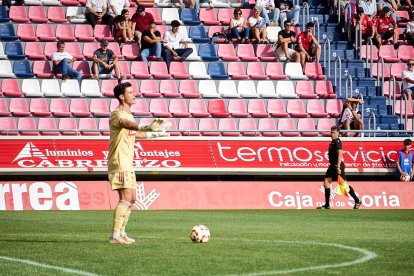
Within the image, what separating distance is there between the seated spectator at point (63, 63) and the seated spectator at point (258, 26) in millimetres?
6344

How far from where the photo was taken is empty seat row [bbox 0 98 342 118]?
97.6 feet

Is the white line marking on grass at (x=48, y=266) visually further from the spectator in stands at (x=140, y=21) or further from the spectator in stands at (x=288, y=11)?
the spectator in stands at (x=288, y=11)

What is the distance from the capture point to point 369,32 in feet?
115

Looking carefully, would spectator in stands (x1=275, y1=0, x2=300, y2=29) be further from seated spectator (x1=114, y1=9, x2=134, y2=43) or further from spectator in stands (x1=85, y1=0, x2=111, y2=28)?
spectator in stands (x1=85, y1=0, x2=111, y2=28)

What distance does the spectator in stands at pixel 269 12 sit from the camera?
1344 inches

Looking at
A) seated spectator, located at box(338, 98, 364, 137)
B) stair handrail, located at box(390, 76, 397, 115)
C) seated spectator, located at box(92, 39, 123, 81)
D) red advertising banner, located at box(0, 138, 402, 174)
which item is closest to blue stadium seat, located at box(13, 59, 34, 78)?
seated spectator, located at box(92, 39, 123, 81)

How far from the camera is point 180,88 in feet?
103

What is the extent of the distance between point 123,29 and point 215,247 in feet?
64.9

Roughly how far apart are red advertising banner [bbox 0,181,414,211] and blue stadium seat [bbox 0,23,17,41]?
7027 mm

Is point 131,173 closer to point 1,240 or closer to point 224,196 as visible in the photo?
point 1,240

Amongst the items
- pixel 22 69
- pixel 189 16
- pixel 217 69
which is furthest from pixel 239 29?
pixel 22 69

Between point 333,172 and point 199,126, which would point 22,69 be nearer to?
point 199,126

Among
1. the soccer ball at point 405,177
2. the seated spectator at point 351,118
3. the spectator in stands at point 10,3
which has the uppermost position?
the spectator in stands at point 10,3

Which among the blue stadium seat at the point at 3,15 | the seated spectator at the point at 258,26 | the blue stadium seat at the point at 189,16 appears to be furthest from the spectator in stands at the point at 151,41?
the blue stadium seat at the point at 3,15
